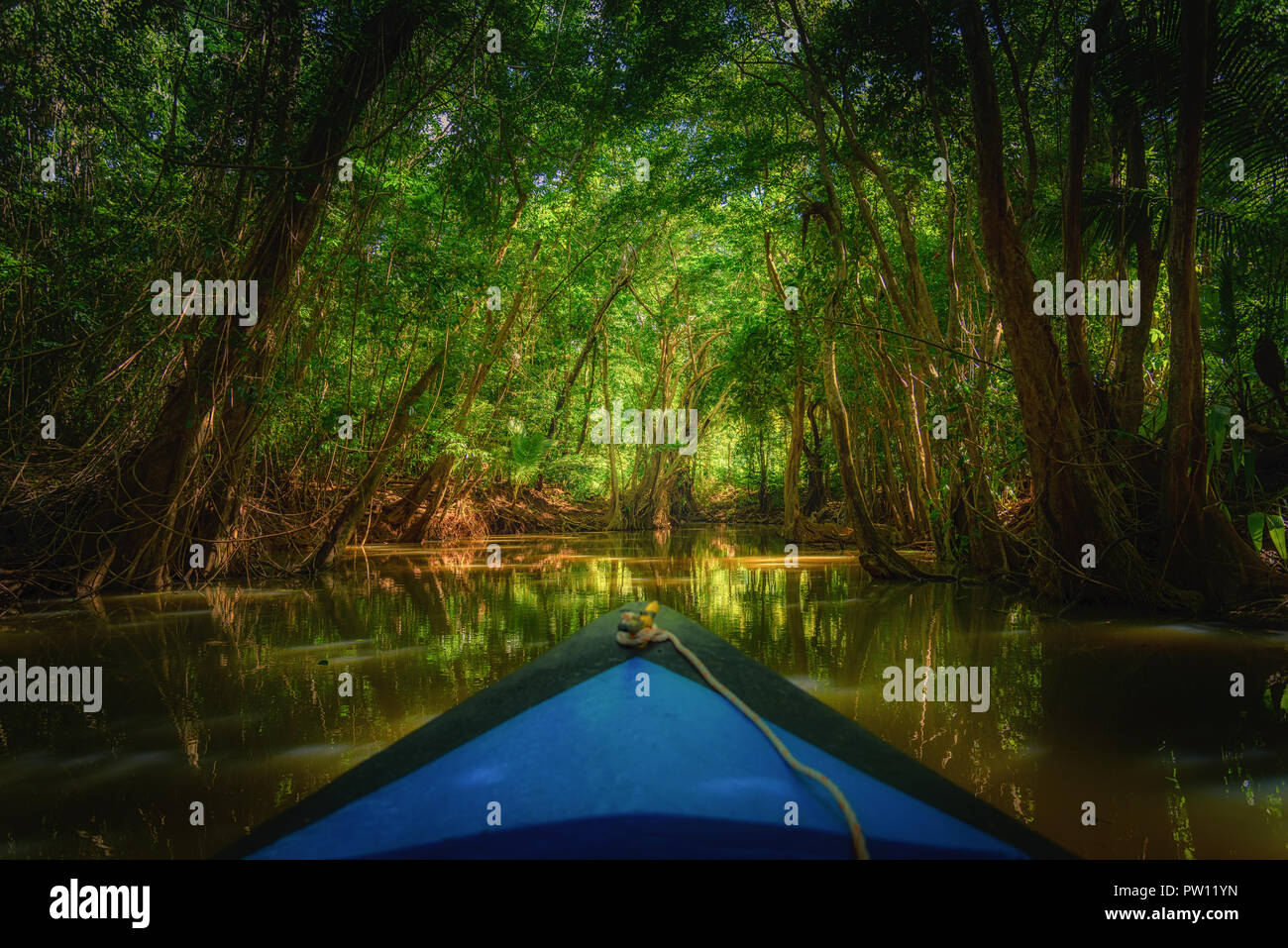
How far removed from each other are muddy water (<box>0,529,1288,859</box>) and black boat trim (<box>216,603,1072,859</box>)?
1.97 ft

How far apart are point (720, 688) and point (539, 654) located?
228 centimetres

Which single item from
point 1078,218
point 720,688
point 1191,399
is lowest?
point 720,688

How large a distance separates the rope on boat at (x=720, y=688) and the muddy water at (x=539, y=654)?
90cm

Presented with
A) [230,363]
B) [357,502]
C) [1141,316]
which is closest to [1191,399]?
[1141,316]

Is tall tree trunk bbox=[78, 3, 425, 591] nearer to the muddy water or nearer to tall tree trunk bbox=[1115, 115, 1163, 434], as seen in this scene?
the muddy water

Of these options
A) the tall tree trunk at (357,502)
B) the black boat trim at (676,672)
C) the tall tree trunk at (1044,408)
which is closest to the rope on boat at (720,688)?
the black boat trim at (676,672)

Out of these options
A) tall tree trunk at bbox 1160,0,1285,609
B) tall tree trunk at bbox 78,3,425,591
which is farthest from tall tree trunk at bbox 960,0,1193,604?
tall tree trunk at bbox 78,3,425,591

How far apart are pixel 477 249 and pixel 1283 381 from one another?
7926 millimetres

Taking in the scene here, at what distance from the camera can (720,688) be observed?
1.44m

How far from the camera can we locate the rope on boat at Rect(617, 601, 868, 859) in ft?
3.48

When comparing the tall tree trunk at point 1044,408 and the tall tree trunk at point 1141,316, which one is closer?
the tall tree trunk at point 1044,408

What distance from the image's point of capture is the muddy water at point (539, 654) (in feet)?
5.74

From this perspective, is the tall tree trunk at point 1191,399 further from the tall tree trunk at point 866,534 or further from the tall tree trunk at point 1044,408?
the tall tree trunk at point 866,534

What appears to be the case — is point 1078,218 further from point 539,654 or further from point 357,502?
point 357,502
